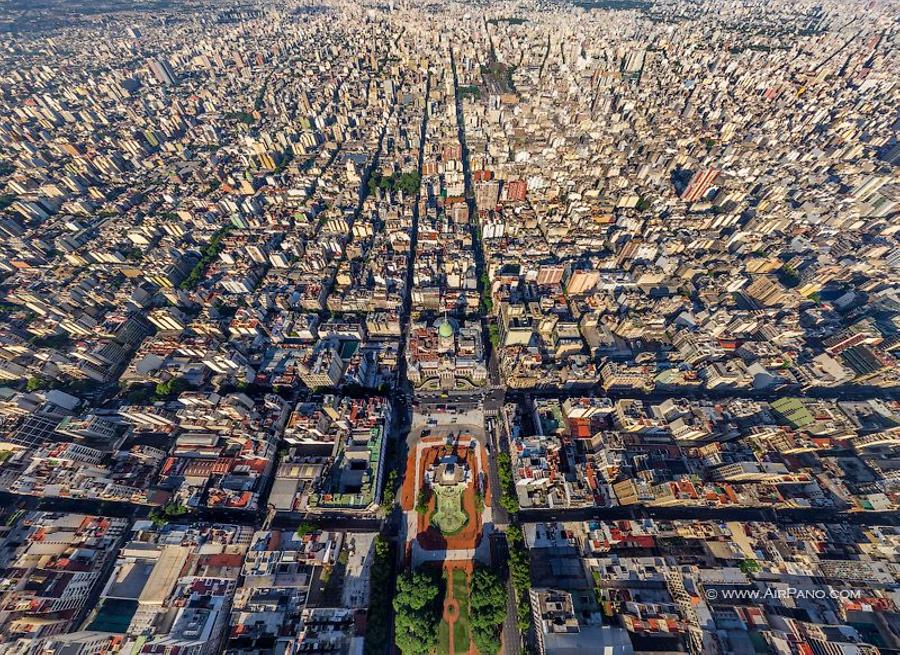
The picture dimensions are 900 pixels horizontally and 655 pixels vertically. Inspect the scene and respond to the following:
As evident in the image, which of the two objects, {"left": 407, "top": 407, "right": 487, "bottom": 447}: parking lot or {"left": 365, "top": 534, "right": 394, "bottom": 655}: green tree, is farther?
{"left": 407, "top": 407, "right": 487, "bottom": 447}: parking lot

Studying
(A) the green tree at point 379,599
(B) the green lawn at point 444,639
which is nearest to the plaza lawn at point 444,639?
(B) the green lawn at point 444,639

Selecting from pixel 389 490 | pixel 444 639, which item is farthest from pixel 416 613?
pixel 389 490

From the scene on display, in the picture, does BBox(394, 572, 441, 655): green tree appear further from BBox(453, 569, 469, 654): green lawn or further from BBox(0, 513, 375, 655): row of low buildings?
BBox(0, 513, 375, 655): row of low buildings

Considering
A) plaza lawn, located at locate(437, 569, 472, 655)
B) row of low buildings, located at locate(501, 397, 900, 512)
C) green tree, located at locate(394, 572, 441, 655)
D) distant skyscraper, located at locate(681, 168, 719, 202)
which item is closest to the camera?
green tree, located at locate(394, 572, 441, 655)

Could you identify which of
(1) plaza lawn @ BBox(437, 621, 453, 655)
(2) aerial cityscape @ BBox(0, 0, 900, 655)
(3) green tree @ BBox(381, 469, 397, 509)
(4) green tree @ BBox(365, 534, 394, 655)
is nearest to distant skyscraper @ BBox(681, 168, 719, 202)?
(2) aerial cityscape @ BBox(0, 0, 900, 655)

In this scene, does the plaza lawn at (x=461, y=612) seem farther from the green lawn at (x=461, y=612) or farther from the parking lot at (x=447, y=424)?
the parking lot at (x=447, y=424)

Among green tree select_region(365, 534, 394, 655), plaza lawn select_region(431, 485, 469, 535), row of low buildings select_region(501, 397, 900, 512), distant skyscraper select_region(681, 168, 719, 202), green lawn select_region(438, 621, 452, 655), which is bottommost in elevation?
green lawn select_region(438, 621, 452, 655)

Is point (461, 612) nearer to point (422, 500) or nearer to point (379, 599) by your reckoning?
point (379, 599)
